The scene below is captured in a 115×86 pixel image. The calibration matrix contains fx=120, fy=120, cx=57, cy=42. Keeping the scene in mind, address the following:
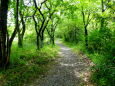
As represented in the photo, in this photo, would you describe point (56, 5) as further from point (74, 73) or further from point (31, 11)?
point (74, 73)

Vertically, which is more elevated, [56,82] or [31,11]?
[31,11]

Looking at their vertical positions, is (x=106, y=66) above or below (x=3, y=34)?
below

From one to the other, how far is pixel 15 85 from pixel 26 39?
15857 mm

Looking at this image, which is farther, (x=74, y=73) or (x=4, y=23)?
(x=74, y=73)

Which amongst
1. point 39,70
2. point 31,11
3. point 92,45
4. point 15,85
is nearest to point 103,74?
point 39,70

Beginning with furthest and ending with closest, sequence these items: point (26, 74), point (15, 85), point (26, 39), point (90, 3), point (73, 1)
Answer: point (26, 39) < point (90, 3) < point (73, 1) < point (26, 74) < point (15, 85)

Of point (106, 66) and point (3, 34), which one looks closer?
point (106, 66)

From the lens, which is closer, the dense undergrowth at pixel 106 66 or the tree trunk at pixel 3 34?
the dense undergrowth at pixel 106 66

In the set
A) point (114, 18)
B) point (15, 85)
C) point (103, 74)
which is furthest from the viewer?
point (114, 18)

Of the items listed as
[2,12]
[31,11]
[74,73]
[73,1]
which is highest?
[73,1]

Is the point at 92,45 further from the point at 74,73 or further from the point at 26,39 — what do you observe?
the point at 26,39

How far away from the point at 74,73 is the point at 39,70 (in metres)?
1.96

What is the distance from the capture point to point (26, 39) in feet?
66.2

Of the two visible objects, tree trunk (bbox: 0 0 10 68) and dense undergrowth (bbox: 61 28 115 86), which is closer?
dense undergrowth (bbox: 61 28 115 86)
